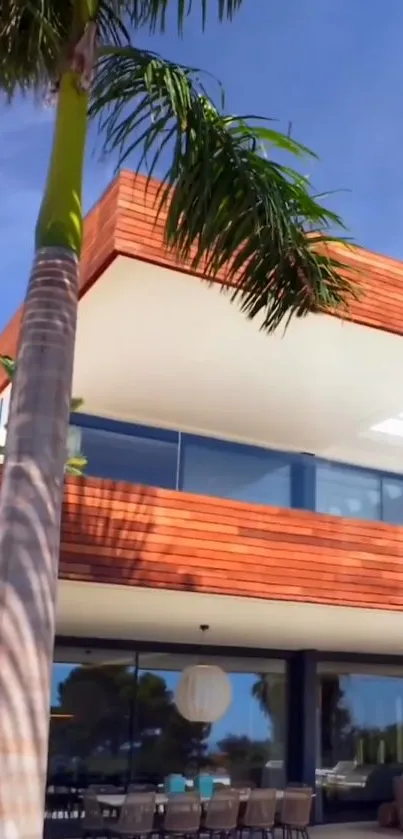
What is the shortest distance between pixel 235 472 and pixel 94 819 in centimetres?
518

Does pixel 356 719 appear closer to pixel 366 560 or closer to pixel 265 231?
pixel 366 560

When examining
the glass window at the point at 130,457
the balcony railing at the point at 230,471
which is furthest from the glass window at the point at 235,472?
the glass window at the point at 130,457

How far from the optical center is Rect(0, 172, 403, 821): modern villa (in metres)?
9.02

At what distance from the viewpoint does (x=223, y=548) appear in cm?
902

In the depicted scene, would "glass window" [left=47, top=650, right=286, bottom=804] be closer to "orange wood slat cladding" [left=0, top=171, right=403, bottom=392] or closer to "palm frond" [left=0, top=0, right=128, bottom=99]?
"orange wood slat cladding" [left=0, top=171, right=403, bottom=392]

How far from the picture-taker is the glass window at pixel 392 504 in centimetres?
1379

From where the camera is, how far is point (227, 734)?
47.4 ft

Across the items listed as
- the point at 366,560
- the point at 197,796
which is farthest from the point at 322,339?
the point at 197,796

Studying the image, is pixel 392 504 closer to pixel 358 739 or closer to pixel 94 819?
pixel 358 739

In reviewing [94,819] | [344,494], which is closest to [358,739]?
[344,494]

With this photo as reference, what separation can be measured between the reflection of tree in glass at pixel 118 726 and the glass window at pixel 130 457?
3066 mm

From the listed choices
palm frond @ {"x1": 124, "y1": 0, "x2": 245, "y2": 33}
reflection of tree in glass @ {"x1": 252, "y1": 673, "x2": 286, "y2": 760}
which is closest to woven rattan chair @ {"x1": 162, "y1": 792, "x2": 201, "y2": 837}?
reflection of tree in glass @ {"x1": 252, "y1": 673, "x2": 286, "y2": 760}

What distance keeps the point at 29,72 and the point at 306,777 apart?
453 inches

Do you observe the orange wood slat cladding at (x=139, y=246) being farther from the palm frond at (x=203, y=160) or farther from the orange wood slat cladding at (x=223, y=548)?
the orange wood slat cladding at (x=223, y=548)
